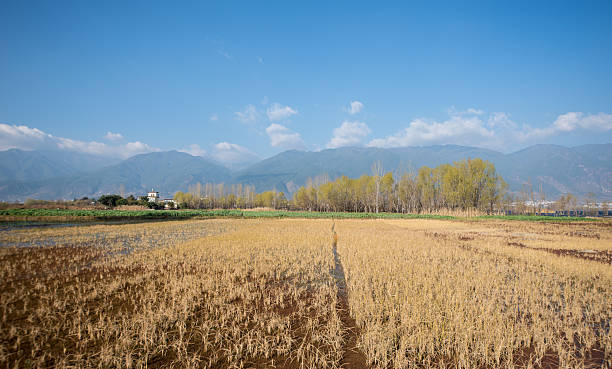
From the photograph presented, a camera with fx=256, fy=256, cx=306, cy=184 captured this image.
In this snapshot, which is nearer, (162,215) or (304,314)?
(304,314)

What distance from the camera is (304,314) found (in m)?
6.49

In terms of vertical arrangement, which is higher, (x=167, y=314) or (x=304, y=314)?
(x=167, y=314)

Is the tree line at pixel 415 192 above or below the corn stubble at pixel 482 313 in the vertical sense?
above

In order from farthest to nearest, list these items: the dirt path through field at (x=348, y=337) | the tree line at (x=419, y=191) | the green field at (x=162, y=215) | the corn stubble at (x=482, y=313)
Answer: the tree line at (x=419, y=191), the green field at (x=162, y=215), the corn stubble at (x=482, y=313), the dirt path through field at (x=348, y=337)

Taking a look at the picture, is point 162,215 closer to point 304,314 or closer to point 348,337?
point 304,314

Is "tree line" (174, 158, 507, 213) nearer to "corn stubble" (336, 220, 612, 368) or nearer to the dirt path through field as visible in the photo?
"corn stubble" (336, 220, 612, 368)

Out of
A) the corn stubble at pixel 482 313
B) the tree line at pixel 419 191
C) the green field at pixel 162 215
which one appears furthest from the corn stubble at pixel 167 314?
the tree line at pixel 419 191

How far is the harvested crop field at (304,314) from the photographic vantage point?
4.57m

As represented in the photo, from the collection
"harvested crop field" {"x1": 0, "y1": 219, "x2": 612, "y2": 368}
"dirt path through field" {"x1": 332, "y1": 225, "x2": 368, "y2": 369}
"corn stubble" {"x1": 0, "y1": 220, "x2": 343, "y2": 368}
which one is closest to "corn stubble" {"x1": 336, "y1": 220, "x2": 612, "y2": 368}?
"harvested crop field" {"x1": 0, "y1": 219, "x2": 612, "y2": 368}

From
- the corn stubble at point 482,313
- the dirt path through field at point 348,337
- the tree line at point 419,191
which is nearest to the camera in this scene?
the dirt path through field at point 348,337

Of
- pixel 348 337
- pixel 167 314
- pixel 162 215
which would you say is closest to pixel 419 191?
pixel 162 215

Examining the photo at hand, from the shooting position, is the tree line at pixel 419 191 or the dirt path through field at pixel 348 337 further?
the tree line at pixel 419 191

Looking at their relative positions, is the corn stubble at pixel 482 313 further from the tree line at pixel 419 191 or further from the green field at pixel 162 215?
the tree line at pixel 419 191

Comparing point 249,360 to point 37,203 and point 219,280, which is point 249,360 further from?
point 37,203
